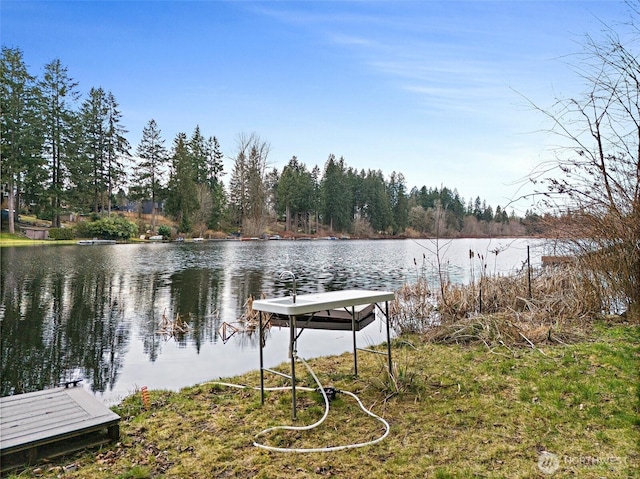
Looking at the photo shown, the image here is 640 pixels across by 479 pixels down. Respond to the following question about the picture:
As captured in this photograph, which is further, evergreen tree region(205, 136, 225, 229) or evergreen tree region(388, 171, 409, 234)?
evergreen tree region(388, 171, 409, 234)

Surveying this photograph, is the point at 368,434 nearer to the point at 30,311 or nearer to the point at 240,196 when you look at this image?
the point at 30,311

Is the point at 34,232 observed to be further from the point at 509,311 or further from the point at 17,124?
the point at 509,311

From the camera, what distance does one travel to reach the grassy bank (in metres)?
2.22

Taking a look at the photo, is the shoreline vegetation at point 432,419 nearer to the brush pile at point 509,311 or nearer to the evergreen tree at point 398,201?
the brush pile at point 509,311

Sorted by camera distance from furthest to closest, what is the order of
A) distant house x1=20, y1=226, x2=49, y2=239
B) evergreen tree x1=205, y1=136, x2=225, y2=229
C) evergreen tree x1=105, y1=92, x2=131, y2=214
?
evergreen tree x1=205, y1=136, x2=225, y2=229
evergreen tree x1=105, y1=92, x2=131, y2=214
distant house x1=20, y1=226, x2=49, y2=239

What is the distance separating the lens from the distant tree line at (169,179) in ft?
100

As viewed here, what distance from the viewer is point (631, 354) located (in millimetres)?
3725

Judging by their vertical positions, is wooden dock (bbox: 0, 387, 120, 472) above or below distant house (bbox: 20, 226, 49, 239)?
below

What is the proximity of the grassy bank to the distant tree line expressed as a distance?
16996 mm

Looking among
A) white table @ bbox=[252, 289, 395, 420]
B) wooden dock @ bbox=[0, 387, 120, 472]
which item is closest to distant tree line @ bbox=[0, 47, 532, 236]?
white table @ bbox=[252, 289, 395, 420]

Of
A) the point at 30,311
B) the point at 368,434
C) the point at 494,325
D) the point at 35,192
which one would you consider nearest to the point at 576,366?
the point at 494,325

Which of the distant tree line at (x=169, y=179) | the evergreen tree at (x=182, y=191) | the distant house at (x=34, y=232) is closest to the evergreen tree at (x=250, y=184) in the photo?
the distant tree line at (x=169, y=179)

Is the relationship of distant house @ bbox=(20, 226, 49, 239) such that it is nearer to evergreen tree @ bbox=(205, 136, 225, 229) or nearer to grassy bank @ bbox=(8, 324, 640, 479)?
evergreen tree @ bbox=(205, 136, 225, 229)

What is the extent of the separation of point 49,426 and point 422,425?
7.53 feet
